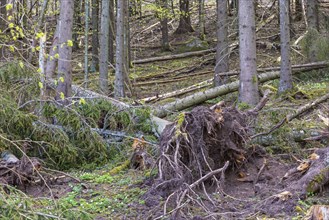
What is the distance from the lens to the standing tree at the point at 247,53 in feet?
32.3

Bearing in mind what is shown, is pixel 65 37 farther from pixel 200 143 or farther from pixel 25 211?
pixel 25 211

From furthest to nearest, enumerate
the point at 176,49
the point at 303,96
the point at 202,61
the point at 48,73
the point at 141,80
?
the point at 176,49, the point at 202,61, the point at 141,80, the point at 303,96, the point at 48,73

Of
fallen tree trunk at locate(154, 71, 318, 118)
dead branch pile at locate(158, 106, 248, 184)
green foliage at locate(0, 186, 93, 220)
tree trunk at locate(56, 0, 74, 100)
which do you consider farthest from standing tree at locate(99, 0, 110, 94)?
green foliage at locate(0, 186, 93, 220)

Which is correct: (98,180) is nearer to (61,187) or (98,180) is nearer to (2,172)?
(61,187)

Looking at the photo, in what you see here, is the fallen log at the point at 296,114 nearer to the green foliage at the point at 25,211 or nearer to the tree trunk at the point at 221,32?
the green foliage at the point at 25,211


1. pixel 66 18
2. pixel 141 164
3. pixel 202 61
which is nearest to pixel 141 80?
pixel 202 61

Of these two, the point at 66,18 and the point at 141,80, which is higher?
the point at 66,18

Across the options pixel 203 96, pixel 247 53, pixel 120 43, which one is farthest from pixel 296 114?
pixel 120 43

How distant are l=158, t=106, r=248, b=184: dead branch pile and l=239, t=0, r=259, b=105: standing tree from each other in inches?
118

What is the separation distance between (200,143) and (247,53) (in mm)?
4141

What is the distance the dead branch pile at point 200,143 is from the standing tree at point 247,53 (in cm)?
301

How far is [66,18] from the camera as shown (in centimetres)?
924

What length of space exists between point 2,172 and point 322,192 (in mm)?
4434

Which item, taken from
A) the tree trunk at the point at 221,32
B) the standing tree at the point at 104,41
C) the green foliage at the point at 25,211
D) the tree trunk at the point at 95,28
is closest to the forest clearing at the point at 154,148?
the green foliage at the point at 25,211
